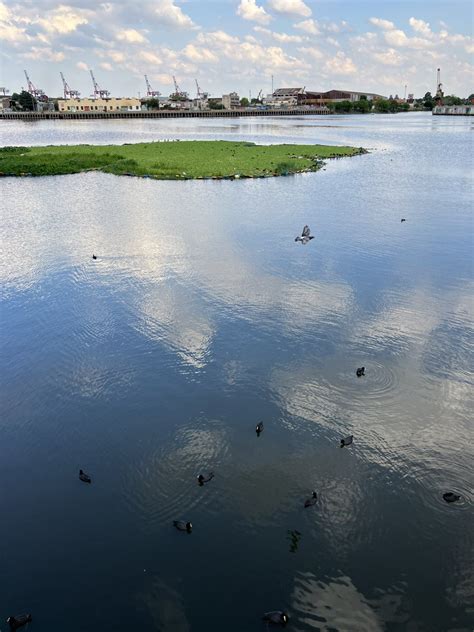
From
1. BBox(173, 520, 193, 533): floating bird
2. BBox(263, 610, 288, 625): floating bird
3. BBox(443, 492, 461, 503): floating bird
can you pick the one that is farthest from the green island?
BBox(263, 610, 288, 625): floating bird

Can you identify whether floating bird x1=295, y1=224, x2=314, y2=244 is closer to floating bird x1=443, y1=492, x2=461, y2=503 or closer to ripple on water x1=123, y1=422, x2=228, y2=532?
ripple on water x1=123, y1=422, x2=228, y2=532

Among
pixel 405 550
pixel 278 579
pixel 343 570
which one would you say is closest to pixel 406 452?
pixel 405 550

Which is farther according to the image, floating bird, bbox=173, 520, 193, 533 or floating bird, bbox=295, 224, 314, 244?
floating bird, bbox=295, 224, 314, 244

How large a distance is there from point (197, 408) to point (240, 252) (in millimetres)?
18127

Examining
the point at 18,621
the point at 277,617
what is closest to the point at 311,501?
the point at 277,617

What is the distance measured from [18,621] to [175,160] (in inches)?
2710

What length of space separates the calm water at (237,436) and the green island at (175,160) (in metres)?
32.1

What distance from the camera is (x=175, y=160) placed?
238 feet

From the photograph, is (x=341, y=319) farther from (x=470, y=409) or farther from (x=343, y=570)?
(x=343, y=570)

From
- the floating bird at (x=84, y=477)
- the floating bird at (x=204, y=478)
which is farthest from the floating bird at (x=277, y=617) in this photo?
the floating bird at (x=84, y=477)

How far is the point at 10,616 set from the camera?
1058 cm

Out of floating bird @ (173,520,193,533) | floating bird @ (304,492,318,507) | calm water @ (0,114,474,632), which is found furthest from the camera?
floating bird @ (304,492,318,507)

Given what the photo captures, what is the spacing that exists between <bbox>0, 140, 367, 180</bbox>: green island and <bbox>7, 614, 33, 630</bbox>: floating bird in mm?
55737

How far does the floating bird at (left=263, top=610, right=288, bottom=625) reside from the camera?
1029 centimetres
